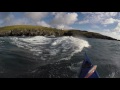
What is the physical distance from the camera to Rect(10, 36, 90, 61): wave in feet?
22.7

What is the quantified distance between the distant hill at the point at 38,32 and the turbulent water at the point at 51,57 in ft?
0.91

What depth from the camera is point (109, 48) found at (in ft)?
25.2

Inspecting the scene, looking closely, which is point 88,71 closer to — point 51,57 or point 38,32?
point 51,57

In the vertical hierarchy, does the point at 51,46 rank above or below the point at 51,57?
above

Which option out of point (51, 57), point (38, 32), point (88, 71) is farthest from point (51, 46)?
point (88, 71)

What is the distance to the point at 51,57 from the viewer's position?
6824 millimetres

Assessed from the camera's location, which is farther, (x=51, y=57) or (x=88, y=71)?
(x=51, y=57)

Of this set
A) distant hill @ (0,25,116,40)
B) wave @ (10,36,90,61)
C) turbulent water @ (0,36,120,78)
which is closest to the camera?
turbulent water @ (0,36,120,78)

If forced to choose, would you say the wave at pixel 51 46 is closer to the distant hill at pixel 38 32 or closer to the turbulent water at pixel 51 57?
the turbulent water at pixel 51 57

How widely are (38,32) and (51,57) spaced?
907mm

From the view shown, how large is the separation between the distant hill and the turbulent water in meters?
0.28

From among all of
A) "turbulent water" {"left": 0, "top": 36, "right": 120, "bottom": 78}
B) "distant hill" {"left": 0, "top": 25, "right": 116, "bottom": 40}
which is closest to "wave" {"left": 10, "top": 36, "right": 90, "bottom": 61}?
"turbulent water" {"left": 0, "top": 36, "right": 120, "bottom": 78}

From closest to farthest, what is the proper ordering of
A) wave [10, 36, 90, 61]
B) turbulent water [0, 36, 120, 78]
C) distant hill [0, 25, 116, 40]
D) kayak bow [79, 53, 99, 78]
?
kayak bow [79, 53, 99, 78]
turbulent water [0, 36, 120, 78]
distant hill [0, 25, 116, 40]
wave [10, 36, 90, 61]

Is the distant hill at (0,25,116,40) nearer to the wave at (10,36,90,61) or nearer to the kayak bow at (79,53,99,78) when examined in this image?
the wave at (10,36,90,61)
